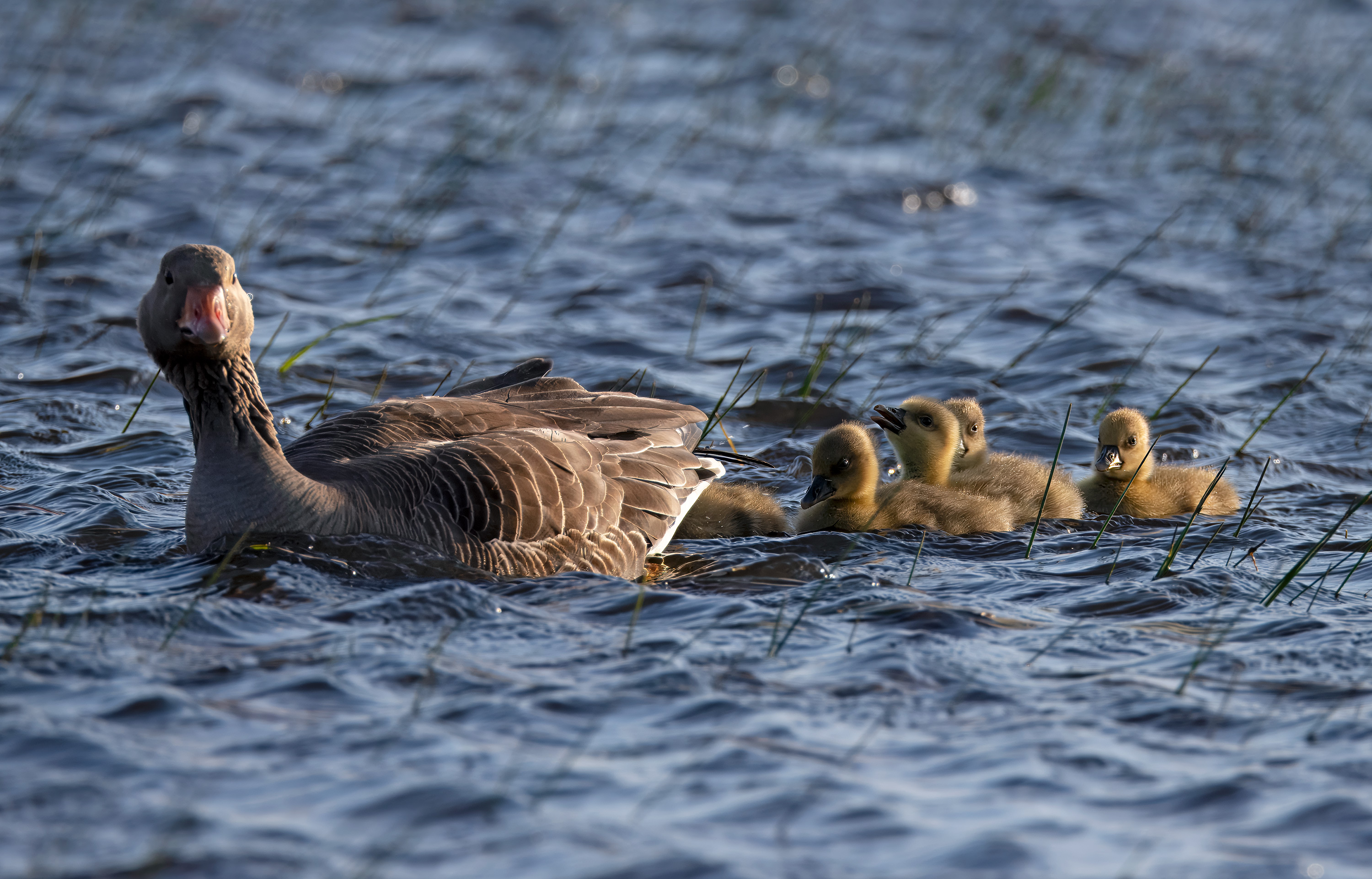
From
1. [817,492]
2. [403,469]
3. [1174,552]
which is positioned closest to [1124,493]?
[1174,552]

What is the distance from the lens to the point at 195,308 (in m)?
6.04

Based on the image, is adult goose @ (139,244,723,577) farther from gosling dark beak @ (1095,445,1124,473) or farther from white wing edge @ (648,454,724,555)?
gosling dark beak @ (1095,445,1124,473)

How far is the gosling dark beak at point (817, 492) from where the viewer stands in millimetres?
7242

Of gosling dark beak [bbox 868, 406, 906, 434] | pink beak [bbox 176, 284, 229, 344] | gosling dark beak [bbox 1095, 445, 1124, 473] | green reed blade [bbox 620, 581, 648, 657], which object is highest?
pink beak [bbox 176, 284, 229, 344]

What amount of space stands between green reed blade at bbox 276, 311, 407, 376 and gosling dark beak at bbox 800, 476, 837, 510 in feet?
7.40

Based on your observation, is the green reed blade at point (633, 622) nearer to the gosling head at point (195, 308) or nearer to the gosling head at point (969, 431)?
the gosling head at point (195, 308)

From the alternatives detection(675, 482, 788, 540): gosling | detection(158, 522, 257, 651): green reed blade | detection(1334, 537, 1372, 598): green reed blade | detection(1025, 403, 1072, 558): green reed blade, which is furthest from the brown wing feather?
detection(1334, 537, 1372, 598): green reed blade

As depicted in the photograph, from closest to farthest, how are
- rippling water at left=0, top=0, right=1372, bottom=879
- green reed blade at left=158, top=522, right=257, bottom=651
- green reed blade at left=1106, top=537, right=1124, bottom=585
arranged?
1. rippling water at left=0, top=0, right=1372, bottom=879
2. green reed blade at left=158, top=522, right=257, bottom=651
3. green reed blade at left=1106, top=537, right=1124, bottom=585

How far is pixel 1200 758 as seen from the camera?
4949 mm

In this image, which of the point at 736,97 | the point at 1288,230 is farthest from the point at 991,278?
the point at 736,97

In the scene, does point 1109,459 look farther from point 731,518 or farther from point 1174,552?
point 731,518

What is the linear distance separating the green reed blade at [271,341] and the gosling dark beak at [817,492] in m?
2.83

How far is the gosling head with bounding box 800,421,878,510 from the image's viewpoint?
7.32 m

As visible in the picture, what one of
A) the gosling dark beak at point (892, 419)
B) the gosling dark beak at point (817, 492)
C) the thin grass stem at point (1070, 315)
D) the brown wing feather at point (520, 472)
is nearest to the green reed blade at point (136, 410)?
the brown wing feather at point (520, 472)
